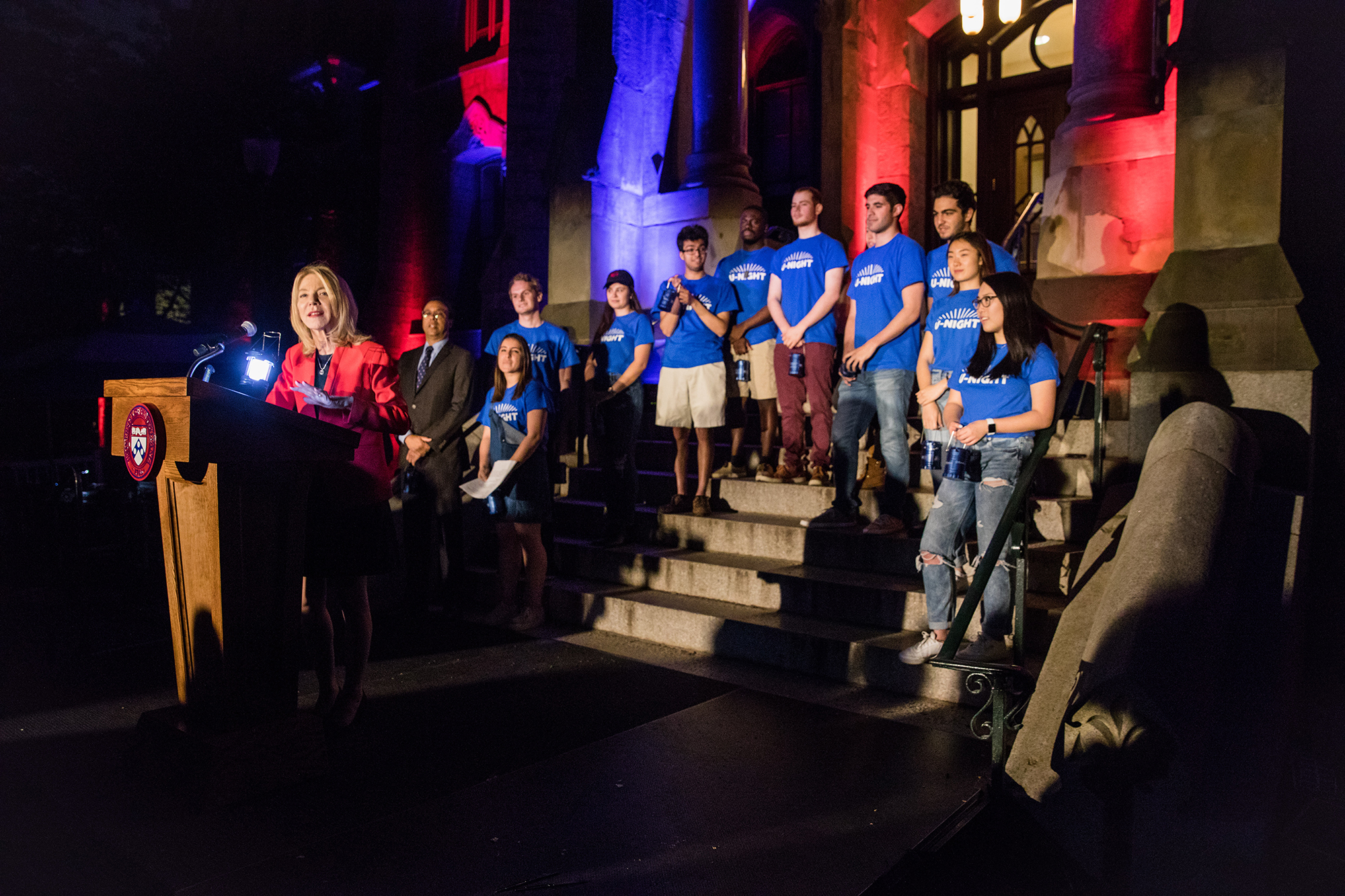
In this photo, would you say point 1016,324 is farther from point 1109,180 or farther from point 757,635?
point 1109,180

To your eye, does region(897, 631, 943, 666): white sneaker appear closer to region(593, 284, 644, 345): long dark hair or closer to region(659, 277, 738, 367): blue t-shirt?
region(659, 277, 738, 367): blue t-shirt

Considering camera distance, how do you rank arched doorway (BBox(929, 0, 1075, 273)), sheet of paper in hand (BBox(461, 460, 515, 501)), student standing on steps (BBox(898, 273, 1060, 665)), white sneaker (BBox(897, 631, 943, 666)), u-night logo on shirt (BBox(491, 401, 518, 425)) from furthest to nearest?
1. arched doorway (BBox(929, 0, 1075, 273))
2. u-night logo on shirt (BBox(491, 401, 518, 425))
3. sheet of paper in hand (BBox(461, 460, 515, 501))
4. white sneaker (BBox(897, 631, 943, 666))
5. student standing on steps (BBox(898, 273, 1060, 665))

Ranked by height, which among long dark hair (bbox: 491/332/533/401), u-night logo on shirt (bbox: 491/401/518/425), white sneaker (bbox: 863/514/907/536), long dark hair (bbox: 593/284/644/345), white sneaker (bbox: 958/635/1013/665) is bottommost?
white sneaker (bbox: 958/635/1013/665)

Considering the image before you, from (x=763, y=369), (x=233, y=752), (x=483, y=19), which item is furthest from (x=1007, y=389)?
(x=483, y=19)

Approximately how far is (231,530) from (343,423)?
0.60 m

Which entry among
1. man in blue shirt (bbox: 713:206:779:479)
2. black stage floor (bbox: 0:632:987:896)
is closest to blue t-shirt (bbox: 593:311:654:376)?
Answer: man in blue shirt (bbox: 713:206:779:479)

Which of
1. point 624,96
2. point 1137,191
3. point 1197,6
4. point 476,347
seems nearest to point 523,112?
point 624,96

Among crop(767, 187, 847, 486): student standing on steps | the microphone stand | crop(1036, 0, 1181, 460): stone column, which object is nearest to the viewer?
the microphone stand

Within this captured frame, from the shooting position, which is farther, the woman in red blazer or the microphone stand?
the woman in red blazer

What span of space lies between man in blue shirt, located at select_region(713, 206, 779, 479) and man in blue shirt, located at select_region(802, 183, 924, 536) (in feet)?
3.89

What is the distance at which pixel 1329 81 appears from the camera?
5.32 m

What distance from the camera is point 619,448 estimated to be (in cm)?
643

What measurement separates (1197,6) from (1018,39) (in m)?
6.33

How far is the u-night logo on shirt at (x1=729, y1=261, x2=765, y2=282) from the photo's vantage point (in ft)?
22.5
